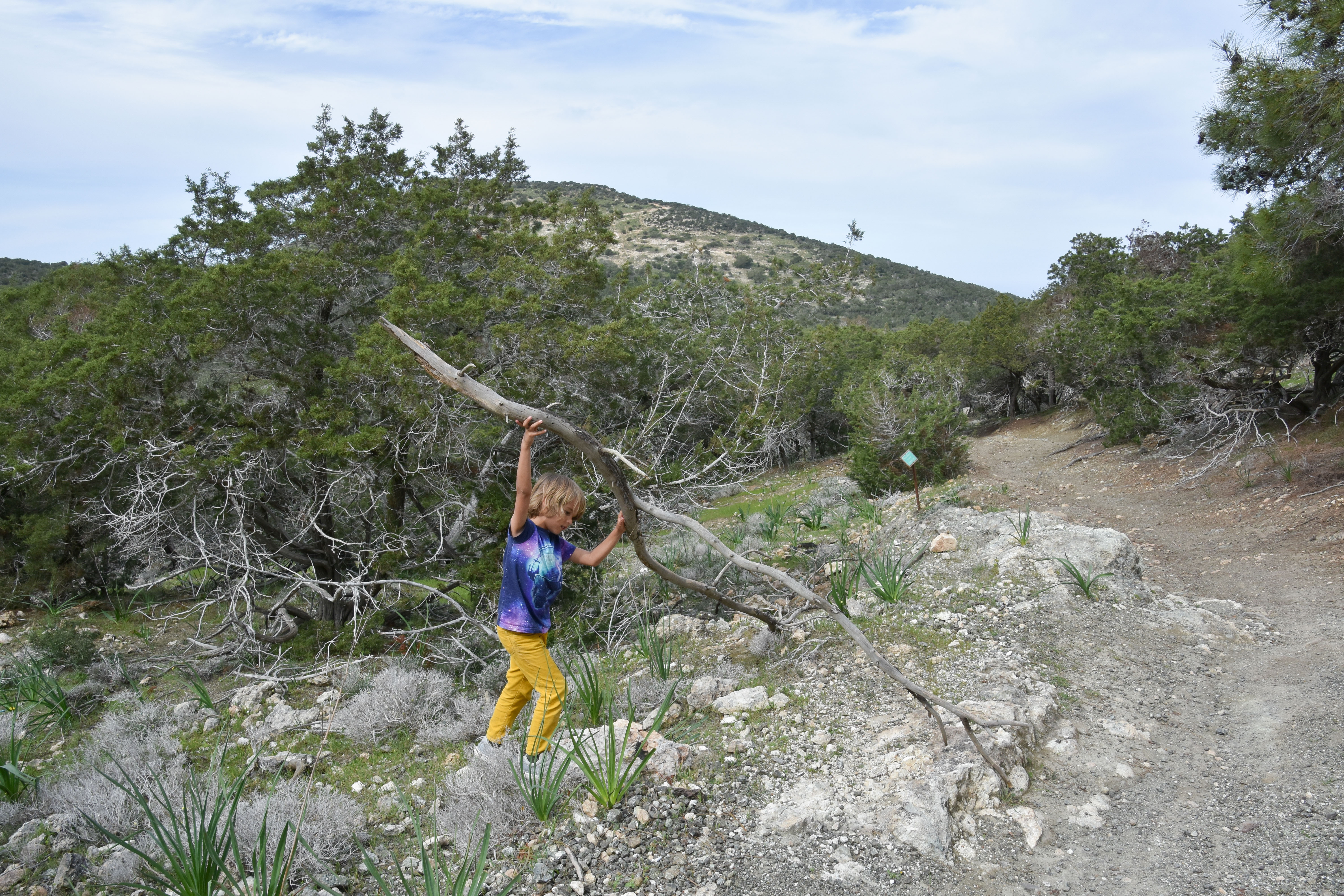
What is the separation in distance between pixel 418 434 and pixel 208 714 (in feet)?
8.57

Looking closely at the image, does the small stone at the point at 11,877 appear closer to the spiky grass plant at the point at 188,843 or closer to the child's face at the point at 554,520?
the spiky grass plant at the point at 188,843

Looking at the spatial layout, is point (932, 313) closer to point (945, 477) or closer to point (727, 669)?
point (945, 477)

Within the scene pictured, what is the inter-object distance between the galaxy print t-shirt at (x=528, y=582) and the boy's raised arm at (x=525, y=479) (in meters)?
0.05

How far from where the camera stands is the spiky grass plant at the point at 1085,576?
16.3 ft

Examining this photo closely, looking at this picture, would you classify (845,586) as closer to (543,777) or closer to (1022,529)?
(1022,529)

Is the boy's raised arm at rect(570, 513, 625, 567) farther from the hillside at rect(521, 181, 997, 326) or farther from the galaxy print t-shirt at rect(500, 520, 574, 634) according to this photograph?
the hillside at rect(521, 181, 997, 326)

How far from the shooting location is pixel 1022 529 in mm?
6039

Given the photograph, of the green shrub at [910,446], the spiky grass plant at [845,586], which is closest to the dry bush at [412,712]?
the spiky grass plant at [845,586]

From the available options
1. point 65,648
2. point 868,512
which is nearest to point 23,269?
point 65,648

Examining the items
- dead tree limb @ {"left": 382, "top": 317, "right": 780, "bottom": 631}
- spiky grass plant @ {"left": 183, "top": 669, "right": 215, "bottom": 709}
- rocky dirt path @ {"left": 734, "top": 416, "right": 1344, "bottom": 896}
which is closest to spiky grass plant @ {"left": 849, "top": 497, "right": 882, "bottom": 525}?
rocky dirt path @ {"left": 734, "top": 416, "right": 1344, "bottom": 896}

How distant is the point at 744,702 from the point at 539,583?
1.41 m

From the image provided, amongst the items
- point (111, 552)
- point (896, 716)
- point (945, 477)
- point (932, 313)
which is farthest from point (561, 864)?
point (932, 313)

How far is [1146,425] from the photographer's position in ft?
40.0

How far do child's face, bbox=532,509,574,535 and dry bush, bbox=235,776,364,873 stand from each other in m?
1.42
